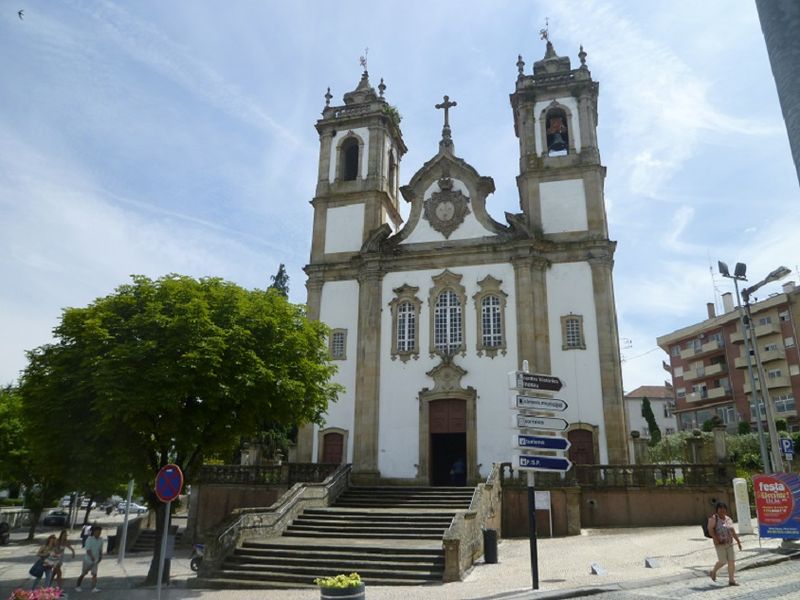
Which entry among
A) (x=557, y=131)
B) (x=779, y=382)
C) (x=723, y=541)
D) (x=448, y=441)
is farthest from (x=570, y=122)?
(x=779, y=382)

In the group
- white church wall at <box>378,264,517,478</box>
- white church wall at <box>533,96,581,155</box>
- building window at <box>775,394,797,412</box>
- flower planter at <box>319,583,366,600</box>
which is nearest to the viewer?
flower planter at <box>319,583,366,600</box>

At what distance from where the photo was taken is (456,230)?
987 inches

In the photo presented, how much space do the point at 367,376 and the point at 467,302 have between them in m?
4.79

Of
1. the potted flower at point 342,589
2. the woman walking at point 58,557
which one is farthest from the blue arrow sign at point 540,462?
the woman walking at point 58,557

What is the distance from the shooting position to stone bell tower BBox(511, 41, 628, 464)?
71.3ft

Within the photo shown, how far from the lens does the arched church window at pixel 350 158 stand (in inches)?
1143

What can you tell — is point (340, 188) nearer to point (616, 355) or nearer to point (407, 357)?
point (407, 357)

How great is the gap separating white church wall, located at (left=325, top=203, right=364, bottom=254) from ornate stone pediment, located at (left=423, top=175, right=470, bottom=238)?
320 cm

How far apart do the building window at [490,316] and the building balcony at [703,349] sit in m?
33.9

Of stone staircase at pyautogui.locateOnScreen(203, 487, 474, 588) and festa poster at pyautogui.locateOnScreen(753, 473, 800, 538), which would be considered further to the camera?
festa poster at pyautogui.locateOnScreen(753, 473, 800, 538)

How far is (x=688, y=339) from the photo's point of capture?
173ft

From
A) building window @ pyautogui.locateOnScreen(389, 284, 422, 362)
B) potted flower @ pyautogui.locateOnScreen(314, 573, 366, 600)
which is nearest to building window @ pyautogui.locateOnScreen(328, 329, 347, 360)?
building window @ pyautogui.locateOnScreen(389, 284, 422, 362)

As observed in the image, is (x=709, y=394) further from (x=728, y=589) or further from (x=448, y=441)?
(x=728, y=589)

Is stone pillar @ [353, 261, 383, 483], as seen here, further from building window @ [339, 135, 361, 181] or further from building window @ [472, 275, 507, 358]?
building window @ [339, 135, 361, 181]
